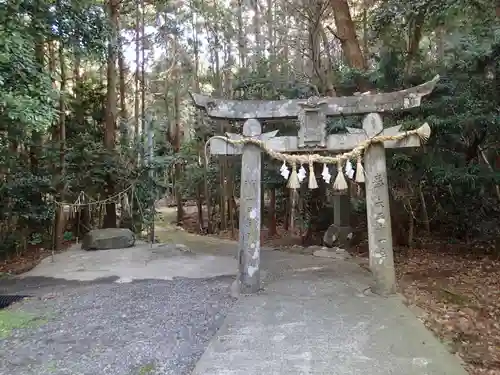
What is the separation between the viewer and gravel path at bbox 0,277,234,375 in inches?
156

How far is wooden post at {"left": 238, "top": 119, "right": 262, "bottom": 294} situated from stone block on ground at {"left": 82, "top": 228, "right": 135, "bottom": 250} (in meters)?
5.67

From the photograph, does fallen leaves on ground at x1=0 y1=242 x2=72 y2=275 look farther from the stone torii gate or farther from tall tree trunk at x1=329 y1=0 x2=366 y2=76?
tall tree trunk at x1=329 y1=0 x2=366 y2=76

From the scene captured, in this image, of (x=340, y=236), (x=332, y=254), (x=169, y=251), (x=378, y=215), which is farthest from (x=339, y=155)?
(x=169, y=251)

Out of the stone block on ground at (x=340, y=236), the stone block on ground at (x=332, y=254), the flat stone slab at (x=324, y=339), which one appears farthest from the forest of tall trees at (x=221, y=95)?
A: the flat stone slab at (x=324, y=339)

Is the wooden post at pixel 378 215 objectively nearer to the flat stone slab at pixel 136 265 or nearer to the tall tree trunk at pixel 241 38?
the flat stone slab at pixel 136 265

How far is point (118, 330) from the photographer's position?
4867mm

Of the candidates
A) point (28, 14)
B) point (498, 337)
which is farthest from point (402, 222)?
point (28, 14)

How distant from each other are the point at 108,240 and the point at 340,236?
5.98 meters

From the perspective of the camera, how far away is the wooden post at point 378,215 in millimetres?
5652

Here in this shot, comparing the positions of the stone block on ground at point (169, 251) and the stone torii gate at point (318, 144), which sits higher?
the stone torii gate at point (318, 144)

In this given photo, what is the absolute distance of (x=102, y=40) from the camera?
25.0 feet

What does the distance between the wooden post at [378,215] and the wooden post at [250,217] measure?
160 cm

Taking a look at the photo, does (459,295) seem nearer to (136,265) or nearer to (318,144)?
(318,144)

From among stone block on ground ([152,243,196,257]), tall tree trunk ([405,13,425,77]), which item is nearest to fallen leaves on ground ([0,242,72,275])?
stone block on ground ([152,243,196,257])
